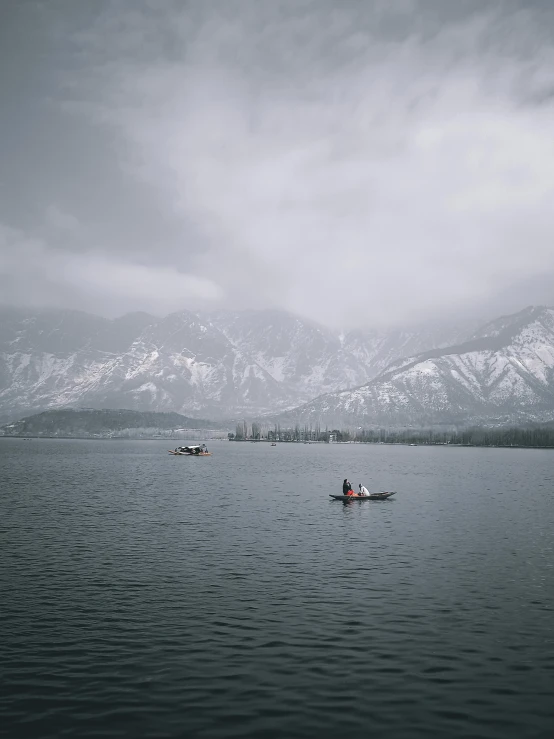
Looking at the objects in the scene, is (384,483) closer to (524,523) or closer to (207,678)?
(524,523)

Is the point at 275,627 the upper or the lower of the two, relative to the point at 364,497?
lower

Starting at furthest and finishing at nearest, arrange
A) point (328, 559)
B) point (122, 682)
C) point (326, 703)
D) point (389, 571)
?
point (328, 559), point (389, 571), point (122, 682), point (326, 703)

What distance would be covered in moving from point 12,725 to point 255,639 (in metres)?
15.4

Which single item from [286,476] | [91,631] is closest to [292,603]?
[91,631]

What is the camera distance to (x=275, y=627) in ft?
131

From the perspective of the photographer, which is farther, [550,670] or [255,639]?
[255,639]

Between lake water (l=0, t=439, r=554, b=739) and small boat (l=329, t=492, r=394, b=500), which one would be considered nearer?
lake water (l=0, t=439, r=554, b=739)

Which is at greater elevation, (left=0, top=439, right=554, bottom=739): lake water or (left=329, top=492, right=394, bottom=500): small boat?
(left=329, top=492, right=394, bottom=500): small boat

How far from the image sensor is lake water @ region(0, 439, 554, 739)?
90.6 ft

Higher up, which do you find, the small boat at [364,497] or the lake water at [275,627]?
the small boat at [364,497]

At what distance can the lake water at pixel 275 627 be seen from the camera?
27.6 m

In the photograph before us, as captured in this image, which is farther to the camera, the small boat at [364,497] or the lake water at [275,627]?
the small boat at [364,497]

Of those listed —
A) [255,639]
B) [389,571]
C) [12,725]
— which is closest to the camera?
[12,725]

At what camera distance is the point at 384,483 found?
155625 mm
